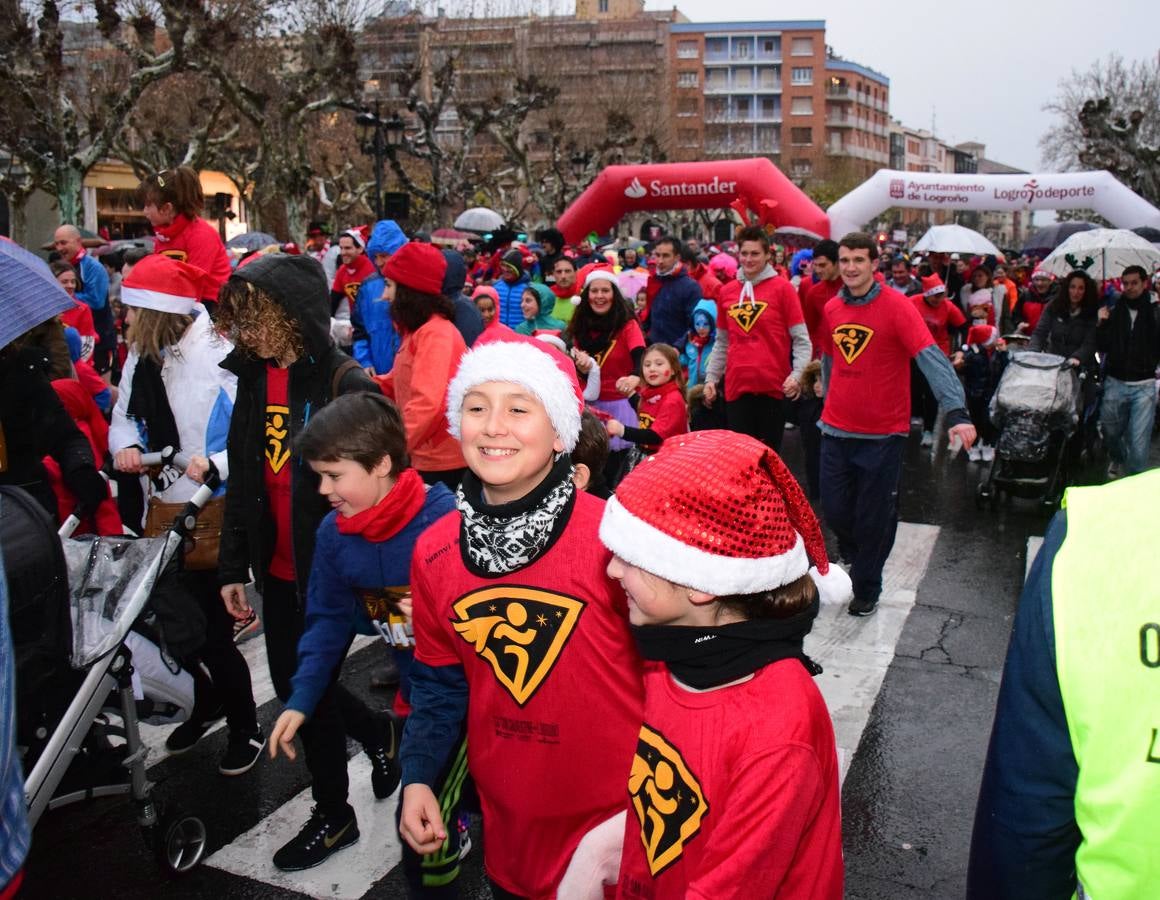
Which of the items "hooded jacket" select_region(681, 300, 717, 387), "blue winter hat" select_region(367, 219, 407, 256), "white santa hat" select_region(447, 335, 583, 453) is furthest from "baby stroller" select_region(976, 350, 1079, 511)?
"white santa hat" select_region(447, 335, 583, 453)

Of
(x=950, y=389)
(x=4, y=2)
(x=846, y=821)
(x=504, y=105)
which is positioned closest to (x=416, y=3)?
(x=504, y=105)

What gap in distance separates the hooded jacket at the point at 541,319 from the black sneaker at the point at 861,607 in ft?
12.7

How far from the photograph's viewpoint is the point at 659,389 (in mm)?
6703

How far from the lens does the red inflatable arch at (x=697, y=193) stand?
20266 millimetres

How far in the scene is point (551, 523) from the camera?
231 centimetres

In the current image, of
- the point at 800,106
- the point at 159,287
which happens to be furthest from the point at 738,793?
the point at 800,106

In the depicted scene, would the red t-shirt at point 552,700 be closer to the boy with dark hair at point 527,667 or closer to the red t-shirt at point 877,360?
the boy with dark hair at point 527,667

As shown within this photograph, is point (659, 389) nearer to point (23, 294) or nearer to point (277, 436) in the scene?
point (277, 436)

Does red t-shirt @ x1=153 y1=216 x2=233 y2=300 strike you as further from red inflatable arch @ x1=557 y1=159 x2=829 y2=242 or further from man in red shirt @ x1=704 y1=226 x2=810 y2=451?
red inflatable arch @ x1=557 y1=159 x2=829 y2=242

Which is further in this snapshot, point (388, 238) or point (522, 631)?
point (388, 238)

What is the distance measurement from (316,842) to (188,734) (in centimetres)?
124

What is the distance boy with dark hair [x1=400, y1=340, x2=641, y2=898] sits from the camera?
2260 mm

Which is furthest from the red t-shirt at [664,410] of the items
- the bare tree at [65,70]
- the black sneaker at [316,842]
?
the bare tree at [65,70]

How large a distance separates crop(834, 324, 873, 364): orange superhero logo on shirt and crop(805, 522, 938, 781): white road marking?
1444 millimetres
